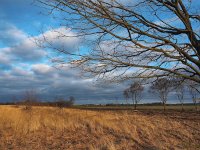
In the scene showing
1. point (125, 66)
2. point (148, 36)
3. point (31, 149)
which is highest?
point (148, 36)

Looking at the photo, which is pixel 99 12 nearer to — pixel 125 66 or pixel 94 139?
pixel 125 66

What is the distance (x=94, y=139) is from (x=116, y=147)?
6.10 feet

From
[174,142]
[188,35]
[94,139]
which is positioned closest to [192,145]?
[174,142]

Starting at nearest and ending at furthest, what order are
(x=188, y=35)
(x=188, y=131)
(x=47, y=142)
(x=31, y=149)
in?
Result: (x=188, y=35)
(x=31, y=149)
(x=47, y=142)
(x=188, y=131)

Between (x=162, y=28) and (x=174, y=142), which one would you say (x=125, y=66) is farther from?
Result: (x=174, y=142)

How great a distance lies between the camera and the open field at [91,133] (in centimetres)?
1227

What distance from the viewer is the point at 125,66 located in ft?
23.4

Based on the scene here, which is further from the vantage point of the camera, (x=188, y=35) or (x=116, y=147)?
(x=116, y=147)

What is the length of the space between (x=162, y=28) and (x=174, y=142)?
663 centimetres

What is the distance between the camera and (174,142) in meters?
13.0

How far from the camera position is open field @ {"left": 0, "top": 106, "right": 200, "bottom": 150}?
40.2 feet

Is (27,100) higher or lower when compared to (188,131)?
higher

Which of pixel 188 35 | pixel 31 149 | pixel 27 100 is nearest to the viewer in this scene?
pixel 188 35

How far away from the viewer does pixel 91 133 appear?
48.7 ft
